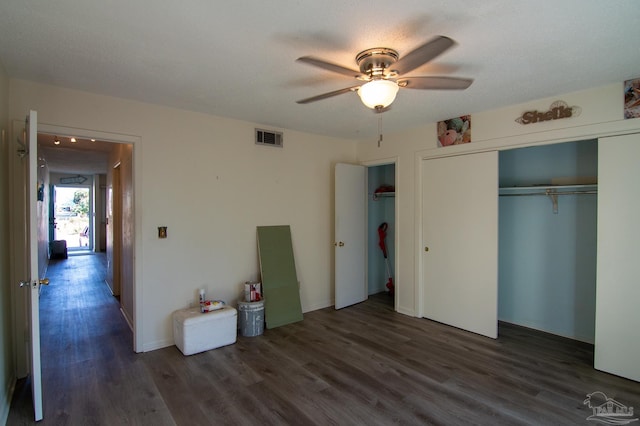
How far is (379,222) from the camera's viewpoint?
5719 millimetres

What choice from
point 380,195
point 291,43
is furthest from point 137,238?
point 380,195

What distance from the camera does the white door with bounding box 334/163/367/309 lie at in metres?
4.72

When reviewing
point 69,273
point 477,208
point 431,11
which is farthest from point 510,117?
point 69,273

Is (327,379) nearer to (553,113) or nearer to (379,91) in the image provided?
Result: (379,91)

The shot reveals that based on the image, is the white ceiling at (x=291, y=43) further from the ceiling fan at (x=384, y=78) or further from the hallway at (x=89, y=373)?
the hallway at (x=89, y=373)

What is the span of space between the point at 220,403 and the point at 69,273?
6950 millimetres

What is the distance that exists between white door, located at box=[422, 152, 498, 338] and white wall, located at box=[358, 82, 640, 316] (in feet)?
0.41

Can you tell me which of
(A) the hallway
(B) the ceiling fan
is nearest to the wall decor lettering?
(B) the ceiling fan

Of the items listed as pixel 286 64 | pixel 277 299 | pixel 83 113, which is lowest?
pixel 277 299

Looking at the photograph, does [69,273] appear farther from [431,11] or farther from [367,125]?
[431,11]

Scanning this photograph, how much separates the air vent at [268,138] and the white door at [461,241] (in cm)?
197

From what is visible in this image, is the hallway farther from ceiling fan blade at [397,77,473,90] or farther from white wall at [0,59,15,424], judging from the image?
ceiling fan blade at [397,77,473,90]

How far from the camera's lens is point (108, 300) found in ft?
17.1

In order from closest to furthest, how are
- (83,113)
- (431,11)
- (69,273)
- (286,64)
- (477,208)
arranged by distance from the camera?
(431,11) → (286,64) → (83,113) → (477,208) → (69,273)
